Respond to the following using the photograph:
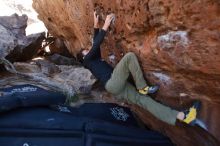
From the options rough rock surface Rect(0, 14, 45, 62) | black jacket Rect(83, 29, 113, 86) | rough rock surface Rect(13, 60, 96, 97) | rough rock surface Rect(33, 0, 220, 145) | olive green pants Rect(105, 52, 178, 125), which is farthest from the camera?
rough rock surface Rect(0, 14, 45, 62)

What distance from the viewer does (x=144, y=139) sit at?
5012mm

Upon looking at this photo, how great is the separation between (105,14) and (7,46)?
3989 mm

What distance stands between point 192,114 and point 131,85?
3.39 ft

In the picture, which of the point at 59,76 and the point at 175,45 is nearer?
the point at 175,45

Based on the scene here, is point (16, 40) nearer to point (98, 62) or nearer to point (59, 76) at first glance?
point (59, 76)

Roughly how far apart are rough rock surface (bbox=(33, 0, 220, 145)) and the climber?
0.11 metres

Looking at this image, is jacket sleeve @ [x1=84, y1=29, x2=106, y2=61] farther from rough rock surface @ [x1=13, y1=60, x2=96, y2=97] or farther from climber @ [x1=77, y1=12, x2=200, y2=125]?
rough rock surface @ [x1=13, y1=60, x2=96, y2=97]

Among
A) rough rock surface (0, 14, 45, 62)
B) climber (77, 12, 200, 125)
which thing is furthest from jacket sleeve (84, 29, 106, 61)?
rough rock surface (0, 14, 45, 62)

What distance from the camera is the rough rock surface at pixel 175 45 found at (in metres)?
4.07

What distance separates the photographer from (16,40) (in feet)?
31.7

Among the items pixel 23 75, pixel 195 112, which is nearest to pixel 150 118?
pixel 195 112

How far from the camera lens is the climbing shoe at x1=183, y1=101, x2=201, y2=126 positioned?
4812 millimetres

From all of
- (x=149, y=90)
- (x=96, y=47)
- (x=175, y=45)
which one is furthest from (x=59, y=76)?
(x=175, y=45)

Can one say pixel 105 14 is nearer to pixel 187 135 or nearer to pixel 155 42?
pixel 155 42
